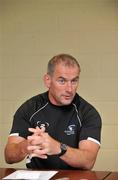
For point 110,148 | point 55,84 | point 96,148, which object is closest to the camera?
point 96,148

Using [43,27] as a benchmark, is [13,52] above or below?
below

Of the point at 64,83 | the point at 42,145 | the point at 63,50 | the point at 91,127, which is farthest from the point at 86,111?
the point at 63,50

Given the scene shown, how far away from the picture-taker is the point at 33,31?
387cm

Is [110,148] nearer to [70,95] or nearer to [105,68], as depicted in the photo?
→ [105,68]

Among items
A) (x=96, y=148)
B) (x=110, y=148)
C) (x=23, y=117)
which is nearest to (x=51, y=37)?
(x=110, y=148)

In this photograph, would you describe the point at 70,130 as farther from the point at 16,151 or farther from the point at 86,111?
the point at 16,151

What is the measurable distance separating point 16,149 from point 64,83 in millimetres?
532

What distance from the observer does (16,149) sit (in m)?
2.30

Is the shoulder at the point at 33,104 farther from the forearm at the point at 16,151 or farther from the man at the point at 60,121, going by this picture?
the forearm at the point at 16,151

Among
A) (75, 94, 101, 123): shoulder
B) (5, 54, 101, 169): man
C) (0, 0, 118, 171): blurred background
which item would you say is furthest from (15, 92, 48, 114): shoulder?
(0, 0, 118, 171): blurred background

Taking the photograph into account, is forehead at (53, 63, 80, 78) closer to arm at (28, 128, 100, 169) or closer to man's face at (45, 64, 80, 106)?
man's face at (45, 64, 80, 106)

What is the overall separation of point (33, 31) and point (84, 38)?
1.77 ft

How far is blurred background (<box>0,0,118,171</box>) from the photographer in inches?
149

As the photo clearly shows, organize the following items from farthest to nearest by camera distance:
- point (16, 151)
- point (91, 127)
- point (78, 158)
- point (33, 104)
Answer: point (33, 104)
point (91, 127)
point (16, 151)
point (78, 158)
